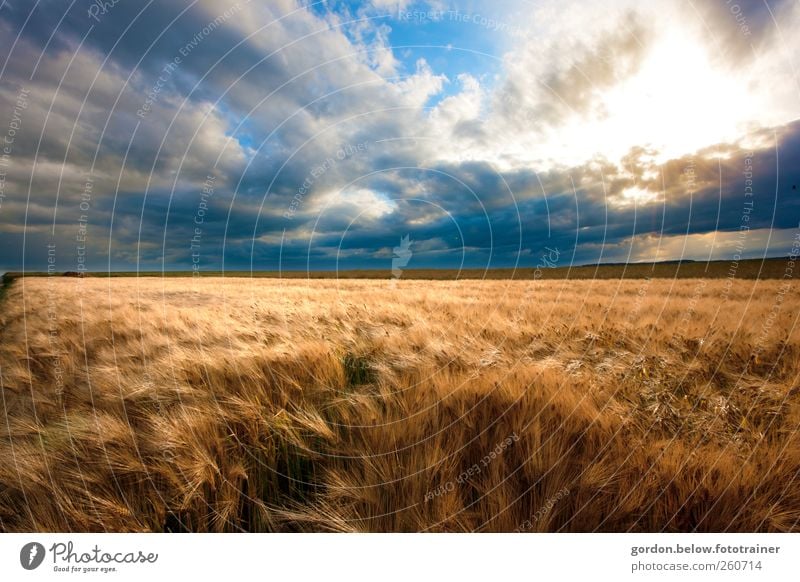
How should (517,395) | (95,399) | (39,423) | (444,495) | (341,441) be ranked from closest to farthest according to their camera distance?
(444,495) < (341,441) < (517,395) < (39,423) < (95,399)

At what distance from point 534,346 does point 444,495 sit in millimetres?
3308

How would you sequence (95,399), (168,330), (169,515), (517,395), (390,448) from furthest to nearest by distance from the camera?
(168,330)
(95,399)
(517,395)
(390,448)
(169,515)

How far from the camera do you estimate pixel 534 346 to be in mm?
4730

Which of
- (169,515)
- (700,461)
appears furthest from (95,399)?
(700,461)

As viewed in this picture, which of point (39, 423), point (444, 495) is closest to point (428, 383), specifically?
point (444, 495)

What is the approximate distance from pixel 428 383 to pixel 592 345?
2995mm

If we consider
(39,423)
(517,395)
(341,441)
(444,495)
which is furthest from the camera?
(39,423)

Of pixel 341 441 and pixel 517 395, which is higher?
pixel 517 395

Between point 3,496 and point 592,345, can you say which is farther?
point 592,345

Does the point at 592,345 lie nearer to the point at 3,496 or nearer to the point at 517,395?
the point at 517,395
